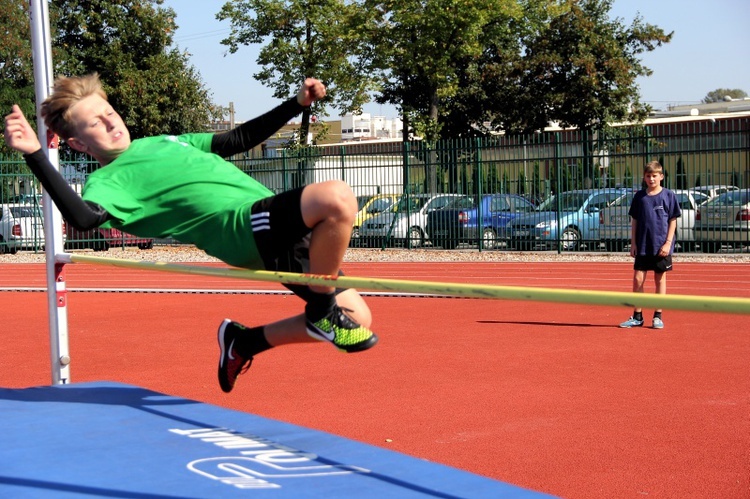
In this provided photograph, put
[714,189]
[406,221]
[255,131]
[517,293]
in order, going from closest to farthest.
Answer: [517,293]
[255,131]
[714,189]
[406,221]

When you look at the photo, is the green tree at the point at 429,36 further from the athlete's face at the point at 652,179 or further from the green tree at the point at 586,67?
the athlete's face at the point at 652,179

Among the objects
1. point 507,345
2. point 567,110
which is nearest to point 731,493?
point 507,345

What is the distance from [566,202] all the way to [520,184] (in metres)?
1.09

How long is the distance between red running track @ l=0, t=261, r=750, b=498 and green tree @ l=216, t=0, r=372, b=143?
17.1m

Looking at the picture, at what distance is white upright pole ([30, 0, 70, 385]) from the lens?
5133mm

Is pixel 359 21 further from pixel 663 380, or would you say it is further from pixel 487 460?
pixel 487 460

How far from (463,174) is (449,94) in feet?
30.6

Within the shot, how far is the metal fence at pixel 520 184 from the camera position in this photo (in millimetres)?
16734

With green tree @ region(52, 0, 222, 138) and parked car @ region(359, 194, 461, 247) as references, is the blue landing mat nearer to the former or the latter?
parked car @ region(359, 194, 461, 247)

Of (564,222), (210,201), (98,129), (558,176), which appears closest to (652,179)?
(210,201)

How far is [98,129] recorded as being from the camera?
3711mm

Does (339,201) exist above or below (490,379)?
above

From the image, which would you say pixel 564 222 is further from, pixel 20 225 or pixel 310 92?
pixel 310 92

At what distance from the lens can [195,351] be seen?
7996 mm
